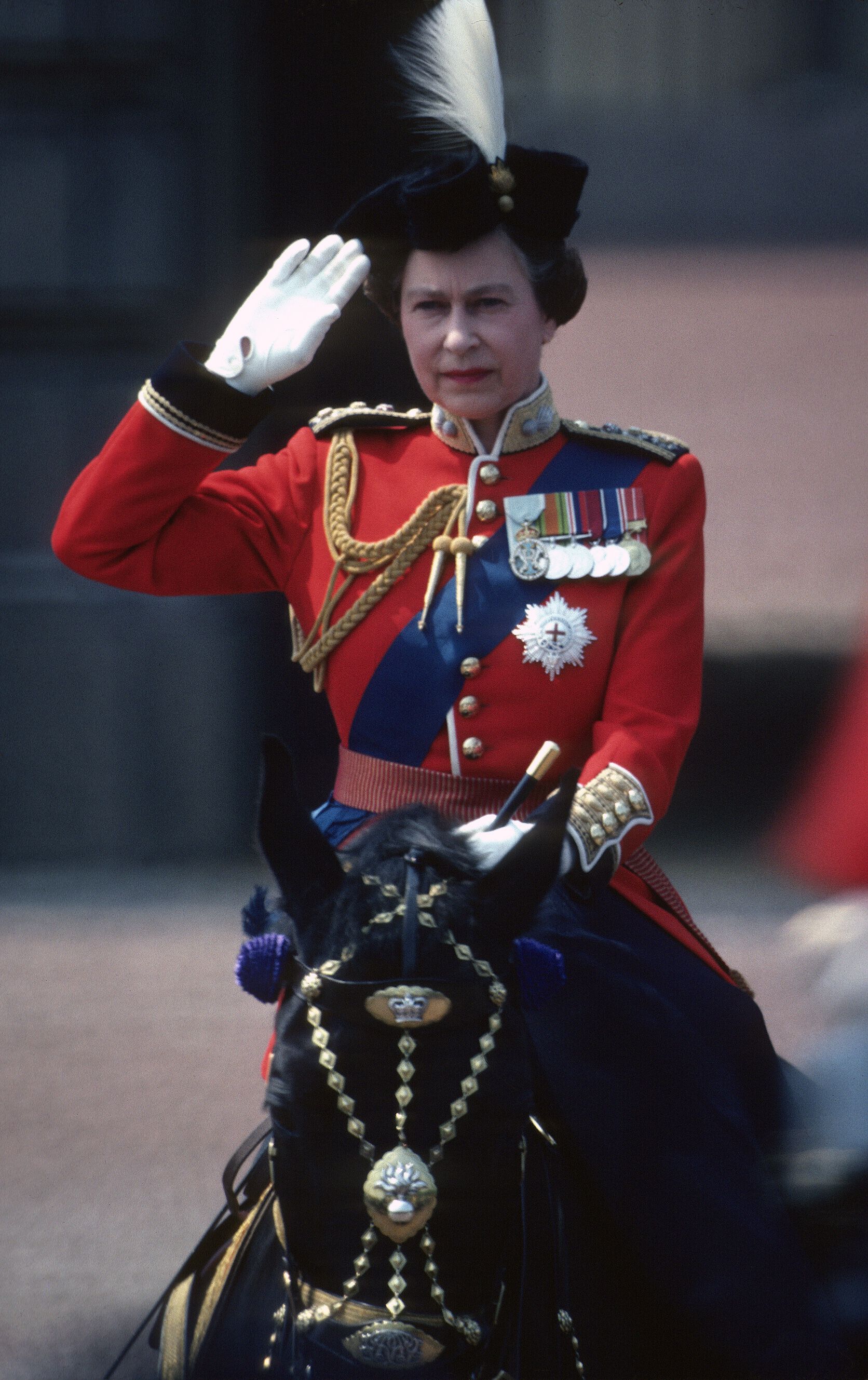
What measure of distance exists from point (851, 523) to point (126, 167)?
8.56 feet

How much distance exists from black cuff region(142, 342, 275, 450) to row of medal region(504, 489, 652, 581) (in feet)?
1.20

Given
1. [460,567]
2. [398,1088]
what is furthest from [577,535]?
[398,1088]

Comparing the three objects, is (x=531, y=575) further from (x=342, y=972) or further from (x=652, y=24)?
(x=652, y=24)

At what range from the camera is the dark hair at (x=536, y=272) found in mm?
1862

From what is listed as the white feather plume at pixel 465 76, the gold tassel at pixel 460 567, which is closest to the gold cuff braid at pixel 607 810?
the gold tassel at pixel 460 567

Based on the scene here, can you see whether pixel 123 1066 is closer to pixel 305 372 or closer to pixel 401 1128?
pixel 305 372

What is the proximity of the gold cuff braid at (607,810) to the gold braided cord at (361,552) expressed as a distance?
39 centimetres

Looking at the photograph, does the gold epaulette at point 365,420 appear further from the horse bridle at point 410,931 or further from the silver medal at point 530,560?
the horse bridle at point 410,931

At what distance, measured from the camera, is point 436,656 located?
190 centimetres

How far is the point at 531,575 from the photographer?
→ 1899 millimetres

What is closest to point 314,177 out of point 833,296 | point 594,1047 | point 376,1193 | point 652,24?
point 652,24

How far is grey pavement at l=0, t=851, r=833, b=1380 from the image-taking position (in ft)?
8.69

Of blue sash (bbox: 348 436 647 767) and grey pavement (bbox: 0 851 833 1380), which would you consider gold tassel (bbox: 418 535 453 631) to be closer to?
blue sash (bbox: 348 436 647 767)

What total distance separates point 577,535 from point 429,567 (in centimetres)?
20
